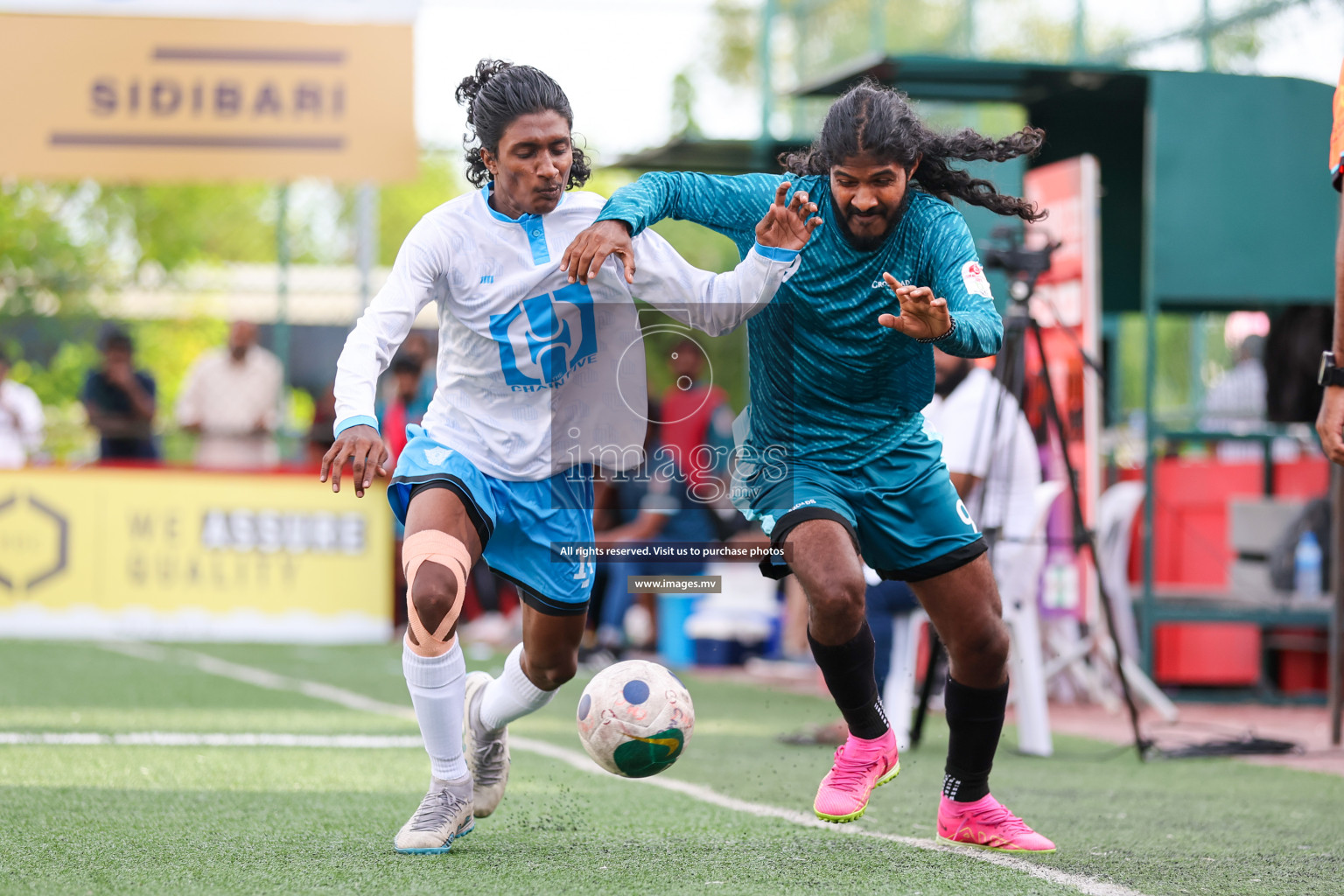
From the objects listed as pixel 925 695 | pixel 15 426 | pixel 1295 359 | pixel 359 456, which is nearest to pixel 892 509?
pixel 359 456

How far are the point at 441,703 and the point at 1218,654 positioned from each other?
7503 millimetres

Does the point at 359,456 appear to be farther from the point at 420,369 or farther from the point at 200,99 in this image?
the point at 200,99

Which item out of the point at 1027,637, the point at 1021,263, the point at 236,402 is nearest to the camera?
the point at 1021,263

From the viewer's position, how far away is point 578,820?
5637 millimetres

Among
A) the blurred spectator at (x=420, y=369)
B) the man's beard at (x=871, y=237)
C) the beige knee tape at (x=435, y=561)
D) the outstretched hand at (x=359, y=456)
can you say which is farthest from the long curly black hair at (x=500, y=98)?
the blurred spectator at (x=420, y=369)

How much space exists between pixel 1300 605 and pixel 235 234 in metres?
13.7

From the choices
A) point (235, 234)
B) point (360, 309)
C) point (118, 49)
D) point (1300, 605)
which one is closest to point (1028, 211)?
point (1300, 605)

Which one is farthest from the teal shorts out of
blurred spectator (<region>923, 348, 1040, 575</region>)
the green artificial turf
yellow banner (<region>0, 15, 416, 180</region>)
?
yellow banner (<region>0, 15, 416, 180</region>)

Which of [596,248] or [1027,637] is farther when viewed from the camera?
[1027,637]

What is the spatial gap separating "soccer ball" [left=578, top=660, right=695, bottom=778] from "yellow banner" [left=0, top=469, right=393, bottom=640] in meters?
8.92

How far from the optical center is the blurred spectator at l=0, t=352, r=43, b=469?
550 inches

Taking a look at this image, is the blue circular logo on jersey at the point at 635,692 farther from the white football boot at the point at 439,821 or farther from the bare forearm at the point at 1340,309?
the bare forearm at the point at 1340,309

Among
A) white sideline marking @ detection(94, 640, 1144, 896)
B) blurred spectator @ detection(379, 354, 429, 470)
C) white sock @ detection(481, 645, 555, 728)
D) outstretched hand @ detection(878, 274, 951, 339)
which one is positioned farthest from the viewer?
blurred spectator @ detection(379, 354, 429, 470)

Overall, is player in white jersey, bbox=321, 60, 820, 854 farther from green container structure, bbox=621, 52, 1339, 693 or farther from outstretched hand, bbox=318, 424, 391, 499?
green container structure, bbox=621, 52, 1339, 693
